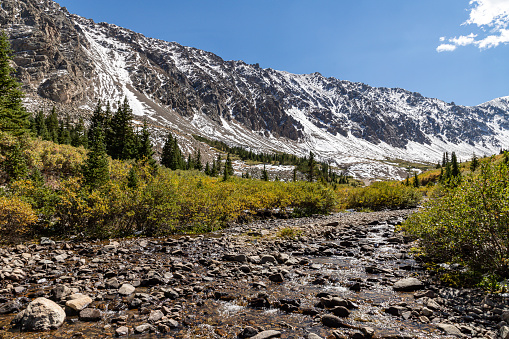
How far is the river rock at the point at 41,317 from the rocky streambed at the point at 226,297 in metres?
0.02

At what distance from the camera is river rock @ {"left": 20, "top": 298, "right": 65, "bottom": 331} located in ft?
21.7

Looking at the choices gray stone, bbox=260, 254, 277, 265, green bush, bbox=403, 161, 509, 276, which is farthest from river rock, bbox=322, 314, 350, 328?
gray stone, bbox=260, 254, 277, 265

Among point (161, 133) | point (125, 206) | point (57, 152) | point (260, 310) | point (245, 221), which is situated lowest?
point (245, 221)

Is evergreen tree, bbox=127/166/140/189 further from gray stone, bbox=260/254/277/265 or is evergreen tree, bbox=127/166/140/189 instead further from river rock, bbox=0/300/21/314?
river rock, bbox=0/300/21/314

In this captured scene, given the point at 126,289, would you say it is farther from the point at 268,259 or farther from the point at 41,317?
the point at 268,259

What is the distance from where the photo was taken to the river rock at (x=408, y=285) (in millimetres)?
9562

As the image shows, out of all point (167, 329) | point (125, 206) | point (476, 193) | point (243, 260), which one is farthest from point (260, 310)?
point (125, 206)

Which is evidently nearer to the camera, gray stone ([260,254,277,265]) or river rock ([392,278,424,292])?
river rock ([392,278,424,292])

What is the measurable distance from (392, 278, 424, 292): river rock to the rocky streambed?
50 mm

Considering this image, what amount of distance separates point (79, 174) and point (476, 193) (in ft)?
78.4

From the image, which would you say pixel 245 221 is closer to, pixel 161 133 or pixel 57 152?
pixel 57 152

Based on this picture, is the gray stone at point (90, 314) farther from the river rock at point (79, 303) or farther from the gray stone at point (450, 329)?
the gray stone at point (450, 329)

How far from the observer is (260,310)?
8086mm

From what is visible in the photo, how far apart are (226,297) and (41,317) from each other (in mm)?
5079
